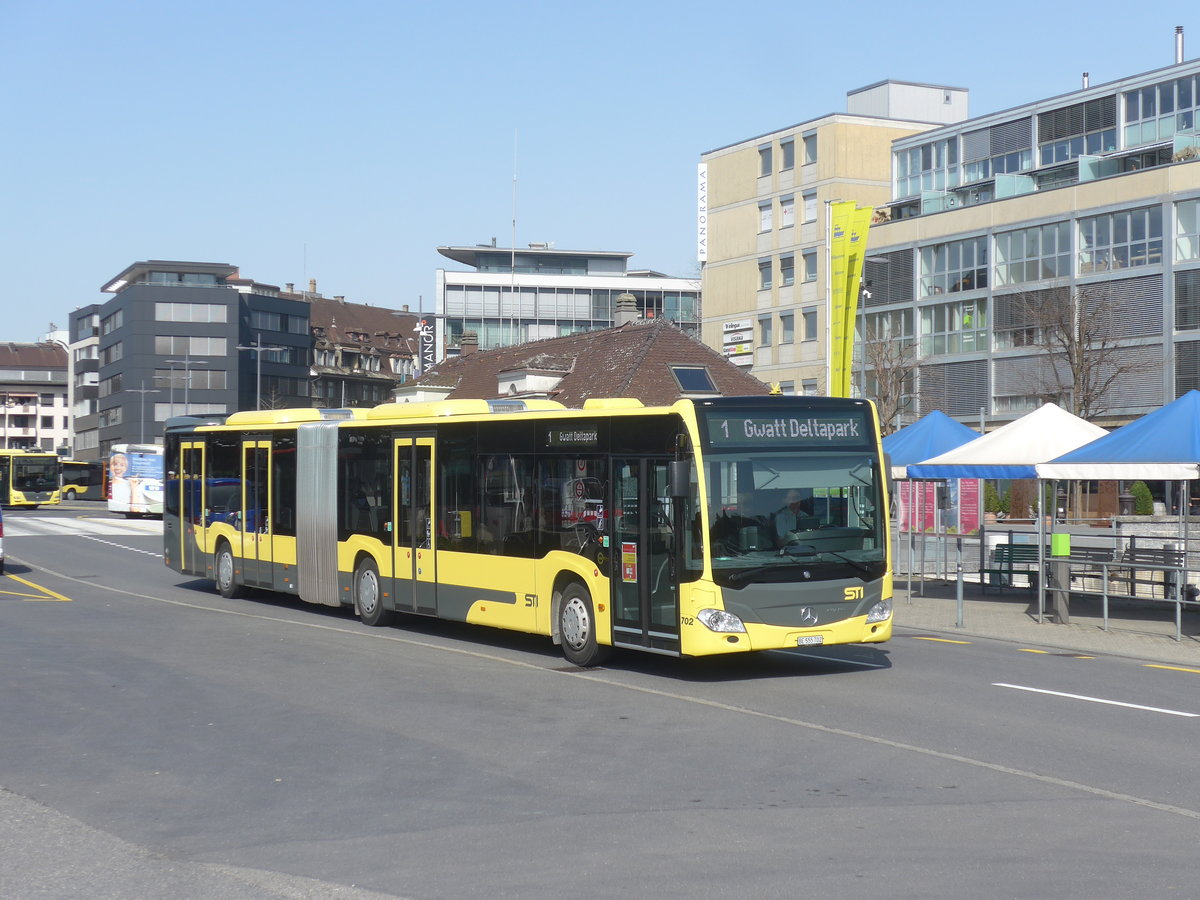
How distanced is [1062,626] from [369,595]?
944 centimetres

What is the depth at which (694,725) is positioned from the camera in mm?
11109

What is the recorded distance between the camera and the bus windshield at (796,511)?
13.3m

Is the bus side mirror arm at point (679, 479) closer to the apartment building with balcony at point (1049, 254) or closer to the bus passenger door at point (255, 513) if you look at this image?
the bus passenger door at point (255, 513)

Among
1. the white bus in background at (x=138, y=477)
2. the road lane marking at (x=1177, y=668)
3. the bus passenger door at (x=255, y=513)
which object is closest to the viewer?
the road lane marking at (x=1177, y=668)

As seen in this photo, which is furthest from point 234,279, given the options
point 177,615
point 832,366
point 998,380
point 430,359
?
point 177,615

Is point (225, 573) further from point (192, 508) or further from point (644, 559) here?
point (644, 559)

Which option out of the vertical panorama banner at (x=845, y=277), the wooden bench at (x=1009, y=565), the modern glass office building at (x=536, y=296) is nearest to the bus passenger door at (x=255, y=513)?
the wooden bench at (x=1009, y=565)

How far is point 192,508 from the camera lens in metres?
24.5

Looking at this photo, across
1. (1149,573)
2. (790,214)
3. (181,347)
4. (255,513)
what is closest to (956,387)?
(790,214)

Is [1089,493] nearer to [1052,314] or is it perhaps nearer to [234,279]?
[1052,314]

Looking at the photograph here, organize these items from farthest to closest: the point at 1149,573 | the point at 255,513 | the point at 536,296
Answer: the point at 536,296
the point at 1149,573
the point at 255,513

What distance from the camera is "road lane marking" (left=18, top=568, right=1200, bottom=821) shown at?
336 inches

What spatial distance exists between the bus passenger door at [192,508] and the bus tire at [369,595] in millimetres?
5703

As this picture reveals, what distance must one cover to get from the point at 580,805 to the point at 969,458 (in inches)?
588
